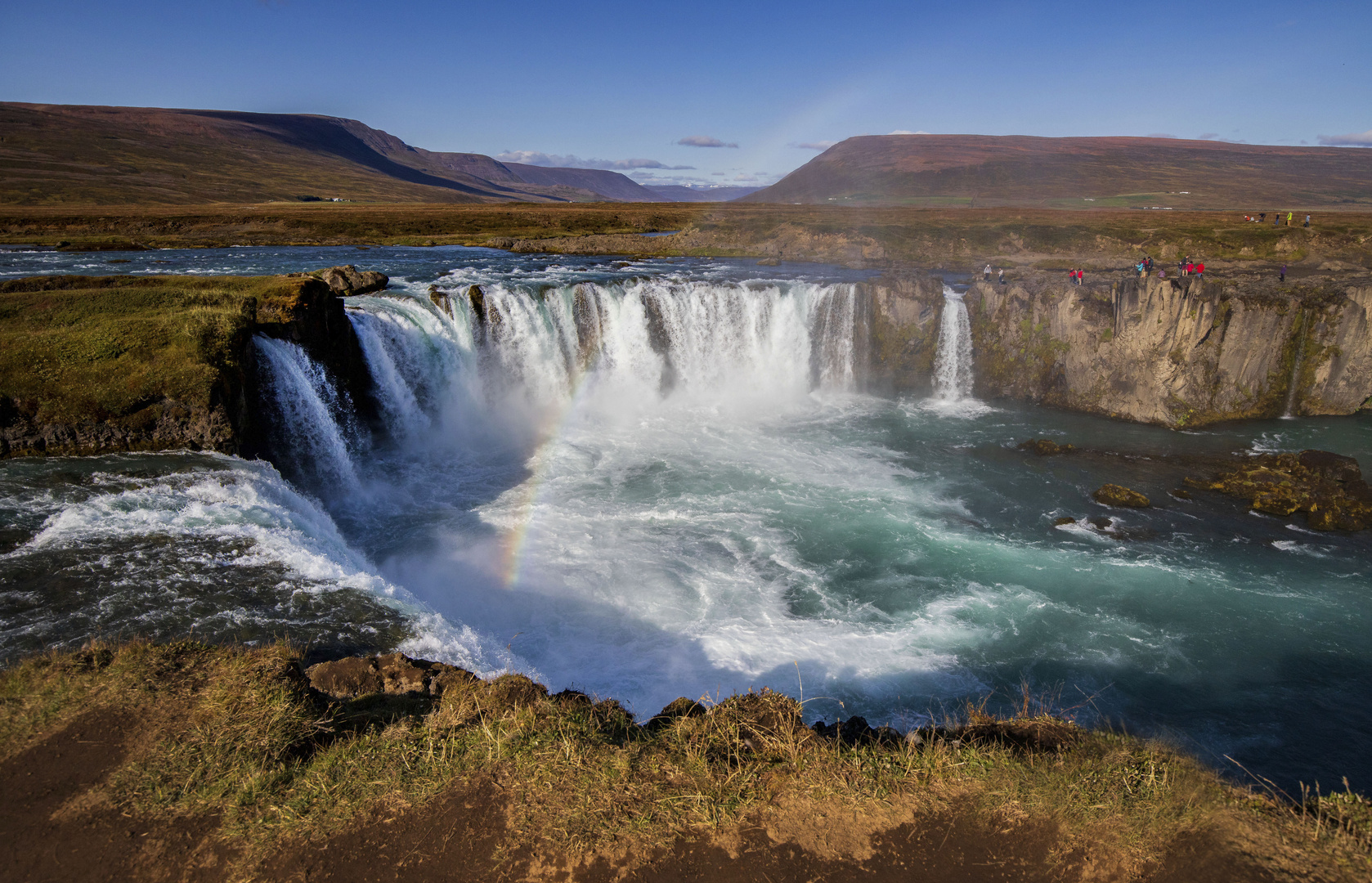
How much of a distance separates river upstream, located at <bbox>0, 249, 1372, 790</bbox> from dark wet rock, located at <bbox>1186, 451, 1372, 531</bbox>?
646mm

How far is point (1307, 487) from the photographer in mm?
16016

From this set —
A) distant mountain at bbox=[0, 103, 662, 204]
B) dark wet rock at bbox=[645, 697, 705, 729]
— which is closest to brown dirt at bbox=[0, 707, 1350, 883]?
dark wet rock at bbox=[645, 697, 705, 729]

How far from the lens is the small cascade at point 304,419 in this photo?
47.4 ft

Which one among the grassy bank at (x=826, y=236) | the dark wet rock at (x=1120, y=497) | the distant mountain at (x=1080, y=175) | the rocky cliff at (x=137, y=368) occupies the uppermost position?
the distant mountain at (x=1080, y=175)

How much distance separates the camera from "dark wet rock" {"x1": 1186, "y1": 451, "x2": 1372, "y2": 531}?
15.2 metres

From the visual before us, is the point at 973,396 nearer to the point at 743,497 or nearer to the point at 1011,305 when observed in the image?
the point at 1011,305

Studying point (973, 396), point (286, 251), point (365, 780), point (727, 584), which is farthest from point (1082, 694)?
point (286, 251)

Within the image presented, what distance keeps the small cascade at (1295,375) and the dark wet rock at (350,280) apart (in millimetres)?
32181

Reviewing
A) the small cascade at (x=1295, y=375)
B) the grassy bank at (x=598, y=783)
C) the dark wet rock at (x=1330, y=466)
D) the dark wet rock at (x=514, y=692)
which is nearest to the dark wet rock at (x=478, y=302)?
the grassy bank at (x=598, y=783)

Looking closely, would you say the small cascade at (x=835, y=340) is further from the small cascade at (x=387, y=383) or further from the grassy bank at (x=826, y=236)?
the small cascade at (x=387, y=383)

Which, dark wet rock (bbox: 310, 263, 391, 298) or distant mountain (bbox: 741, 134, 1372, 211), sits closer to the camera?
dark wet rock (bbox: 310, 263, 391, 298)

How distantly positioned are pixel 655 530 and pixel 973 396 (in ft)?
54.8

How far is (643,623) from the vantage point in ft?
37.6

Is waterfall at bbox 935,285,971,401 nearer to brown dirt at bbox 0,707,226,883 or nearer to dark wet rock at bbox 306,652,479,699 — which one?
dark wet rock at bbox 306,652,479,699
